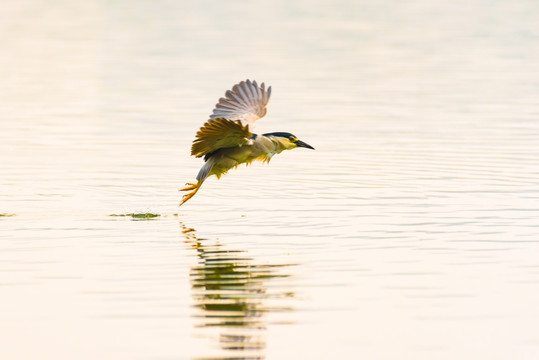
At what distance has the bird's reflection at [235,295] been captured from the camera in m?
8.01

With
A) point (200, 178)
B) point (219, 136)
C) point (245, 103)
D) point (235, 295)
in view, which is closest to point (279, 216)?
point (200, 178)

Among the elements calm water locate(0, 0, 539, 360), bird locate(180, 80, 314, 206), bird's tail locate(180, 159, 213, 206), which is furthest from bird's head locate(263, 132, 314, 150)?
bird's tail locate(180, 159, 213, 206)

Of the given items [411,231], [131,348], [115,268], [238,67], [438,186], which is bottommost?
[131,348]

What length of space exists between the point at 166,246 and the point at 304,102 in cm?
1170

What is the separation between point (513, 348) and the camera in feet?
26.0

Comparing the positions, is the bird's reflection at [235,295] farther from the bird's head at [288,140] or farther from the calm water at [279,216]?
the bird's head at [288,140]

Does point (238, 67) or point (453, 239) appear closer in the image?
point (453, 239)

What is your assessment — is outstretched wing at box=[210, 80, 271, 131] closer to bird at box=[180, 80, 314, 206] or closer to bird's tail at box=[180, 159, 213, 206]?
bird at box=[180, 80, 314, 206]

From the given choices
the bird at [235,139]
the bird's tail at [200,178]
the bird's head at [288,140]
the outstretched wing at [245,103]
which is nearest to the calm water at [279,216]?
the bird's tail at [200,178]

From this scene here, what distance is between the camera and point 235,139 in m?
12.2

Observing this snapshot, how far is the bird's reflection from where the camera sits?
801cm

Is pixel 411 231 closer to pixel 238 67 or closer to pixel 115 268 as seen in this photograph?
pixel 115 268

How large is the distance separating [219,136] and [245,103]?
1.74m

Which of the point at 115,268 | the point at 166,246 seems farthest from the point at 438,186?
the point at 115,268
